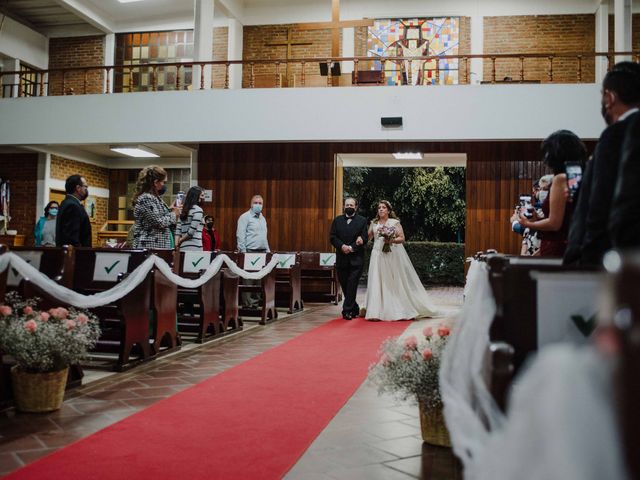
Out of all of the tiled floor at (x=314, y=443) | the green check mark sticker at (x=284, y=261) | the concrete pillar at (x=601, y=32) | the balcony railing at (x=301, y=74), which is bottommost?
the tiled floor at (x=314, y=443)

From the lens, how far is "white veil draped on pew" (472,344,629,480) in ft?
2.09

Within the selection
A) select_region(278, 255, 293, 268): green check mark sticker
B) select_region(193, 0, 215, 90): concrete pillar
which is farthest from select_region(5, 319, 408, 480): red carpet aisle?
select_region(193, 0, 215, 90): concrete pillar

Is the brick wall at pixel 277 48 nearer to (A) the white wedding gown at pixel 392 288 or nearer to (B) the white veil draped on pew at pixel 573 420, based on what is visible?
(A) the white wedding gown at pixel 392 288

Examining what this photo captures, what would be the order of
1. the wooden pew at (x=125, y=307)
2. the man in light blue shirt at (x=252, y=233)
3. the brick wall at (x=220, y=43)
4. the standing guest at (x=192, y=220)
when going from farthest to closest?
the brick wall at (x=220, y=43) → the man in light blue shirt at (x=252, y=233) → the standing guest at (x=192, y=220) → the wooden pew at (x=125, y=307)

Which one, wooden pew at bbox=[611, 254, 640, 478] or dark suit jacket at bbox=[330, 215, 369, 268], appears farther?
dark suit jacket at bbox=[330, 215, 369, 268]

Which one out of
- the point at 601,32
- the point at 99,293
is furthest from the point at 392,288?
the point at 601,32

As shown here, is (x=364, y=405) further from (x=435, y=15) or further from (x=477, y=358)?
(x=435, y=15)

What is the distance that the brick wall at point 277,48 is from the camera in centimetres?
1328

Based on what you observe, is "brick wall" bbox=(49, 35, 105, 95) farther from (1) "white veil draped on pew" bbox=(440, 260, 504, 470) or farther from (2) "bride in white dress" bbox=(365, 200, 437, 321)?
(1) "white veil draped on pew" bbox=(440, 260, 504, 470)

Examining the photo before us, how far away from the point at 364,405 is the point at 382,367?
2.33ft

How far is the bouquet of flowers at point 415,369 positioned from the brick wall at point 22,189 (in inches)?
466

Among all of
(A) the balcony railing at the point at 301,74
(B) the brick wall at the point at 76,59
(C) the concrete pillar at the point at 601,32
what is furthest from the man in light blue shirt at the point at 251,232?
(C) the concrete pillar at the point at 601,32

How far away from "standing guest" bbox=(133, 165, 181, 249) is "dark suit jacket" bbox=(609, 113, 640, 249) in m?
4.13

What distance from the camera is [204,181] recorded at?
12102mm
